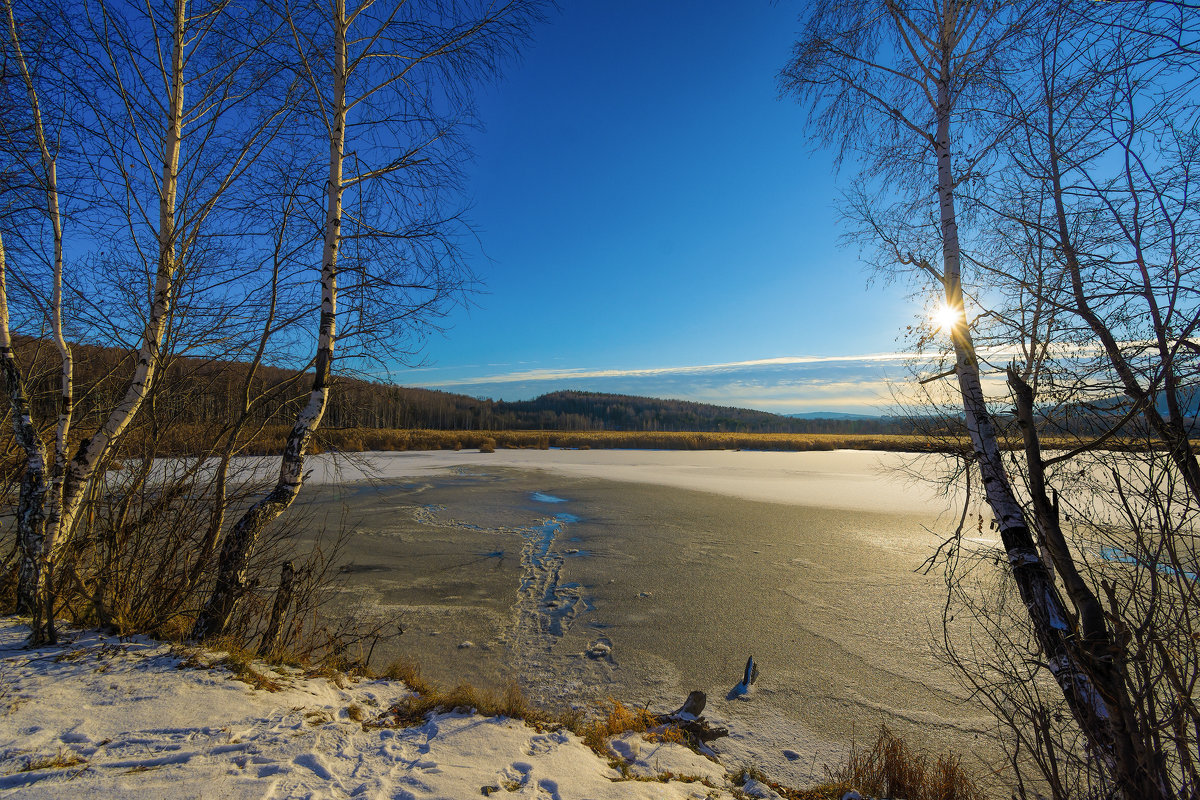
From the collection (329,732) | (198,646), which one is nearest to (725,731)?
(329,732)

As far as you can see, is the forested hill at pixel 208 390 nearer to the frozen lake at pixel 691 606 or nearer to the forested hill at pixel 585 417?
the frozen lake at pixel 691 606

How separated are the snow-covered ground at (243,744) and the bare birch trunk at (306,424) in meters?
0.42

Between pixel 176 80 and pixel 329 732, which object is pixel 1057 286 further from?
pixel 176 80

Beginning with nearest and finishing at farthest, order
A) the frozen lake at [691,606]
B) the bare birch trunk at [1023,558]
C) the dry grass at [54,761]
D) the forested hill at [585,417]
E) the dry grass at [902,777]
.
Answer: the dry grass at [54,761], the bare birch trunk at [1023,558], the dry grass at [902,777], the frozen lake at [691,606], the forested hill at [585,417]

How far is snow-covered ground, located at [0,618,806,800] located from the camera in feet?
7.52

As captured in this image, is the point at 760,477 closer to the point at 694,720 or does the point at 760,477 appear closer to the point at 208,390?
the point at 694,720

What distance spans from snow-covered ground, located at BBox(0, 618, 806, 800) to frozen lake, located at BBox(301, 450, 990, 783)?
1.11m

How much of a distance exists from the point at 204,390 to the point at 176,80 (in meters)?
2.52

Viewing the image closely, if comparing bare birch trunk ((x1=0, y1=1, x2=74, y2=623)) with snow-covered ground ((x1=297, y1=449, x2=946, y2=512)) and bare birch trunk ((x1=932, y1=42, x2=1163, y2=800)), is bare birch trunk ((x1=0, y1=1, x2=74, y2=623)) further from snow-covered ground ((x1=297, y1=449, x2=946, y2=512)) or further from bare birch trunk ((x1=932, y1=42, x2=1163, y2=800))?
snow-covered ground ((x1=297, y1=449, x2=946, y2=512))

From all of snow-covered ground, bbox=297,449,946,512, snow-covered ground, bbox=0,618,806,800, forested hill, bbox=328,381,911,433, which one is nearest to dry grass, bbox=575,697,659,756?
snow-covered ground, bbox=0,618,806,800

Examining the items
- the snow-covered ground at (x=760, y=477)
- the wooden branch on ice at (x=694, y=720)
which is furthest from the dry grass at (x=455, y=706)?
the snow-covered ground at (x=760, y=477)

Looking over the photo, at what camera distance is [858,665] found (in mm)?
5117

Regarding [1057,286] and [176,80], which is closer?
[1057,286]

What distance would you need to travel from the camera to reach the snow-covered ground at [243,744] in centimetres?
229
